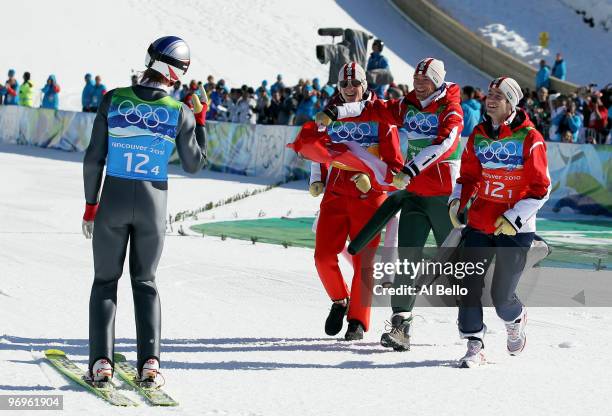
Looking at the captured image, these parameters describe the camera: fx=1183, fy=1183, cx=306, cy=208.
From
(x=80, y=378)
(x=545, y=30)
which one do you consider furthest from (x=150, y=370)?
(x=545, y=30)

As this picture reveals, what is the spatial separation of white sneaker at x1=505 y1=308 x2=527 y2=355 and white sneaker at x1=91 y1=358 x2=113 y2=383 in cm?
273

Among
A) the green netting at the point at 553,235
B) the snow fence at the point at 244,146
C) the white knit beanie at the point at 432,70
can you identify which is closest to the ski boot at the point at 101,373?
the white knit beanie at the point at 432,70

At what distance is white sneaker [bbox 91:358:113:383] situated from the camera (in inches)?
255

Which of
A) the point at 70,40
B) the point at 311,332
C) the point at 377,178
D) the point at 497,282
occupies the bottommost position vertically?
the point at 311,332

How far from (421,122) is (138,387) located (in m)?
2.99

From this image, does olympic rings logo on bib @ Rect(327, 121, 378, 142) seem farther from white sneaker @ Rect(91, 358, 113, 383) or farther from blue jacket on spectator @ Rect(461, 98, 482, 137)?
blue jacket on spectator @ Rect(461, 98, 482, 137)

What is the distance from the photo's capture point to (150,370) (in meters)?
6.51

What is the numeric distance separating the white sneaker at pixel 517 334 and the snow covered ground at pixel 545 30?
113 ft

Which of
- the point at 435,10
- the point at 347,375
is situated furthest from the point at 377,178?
the point at 435,10

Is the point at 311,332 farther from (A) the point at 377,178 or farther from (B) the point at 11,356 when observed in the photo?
(B) the point at 11,356

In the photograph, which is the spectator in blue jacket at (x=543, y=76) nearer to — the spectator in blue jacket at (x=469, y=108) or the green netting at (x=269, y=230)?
the spectator in blue jacket at (x=469, y=108)

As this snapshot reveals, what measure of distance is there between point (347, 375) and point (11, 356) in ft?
6.84

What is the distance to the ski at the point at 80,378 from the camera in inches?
244

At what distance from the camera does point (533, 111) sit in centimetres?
2252
